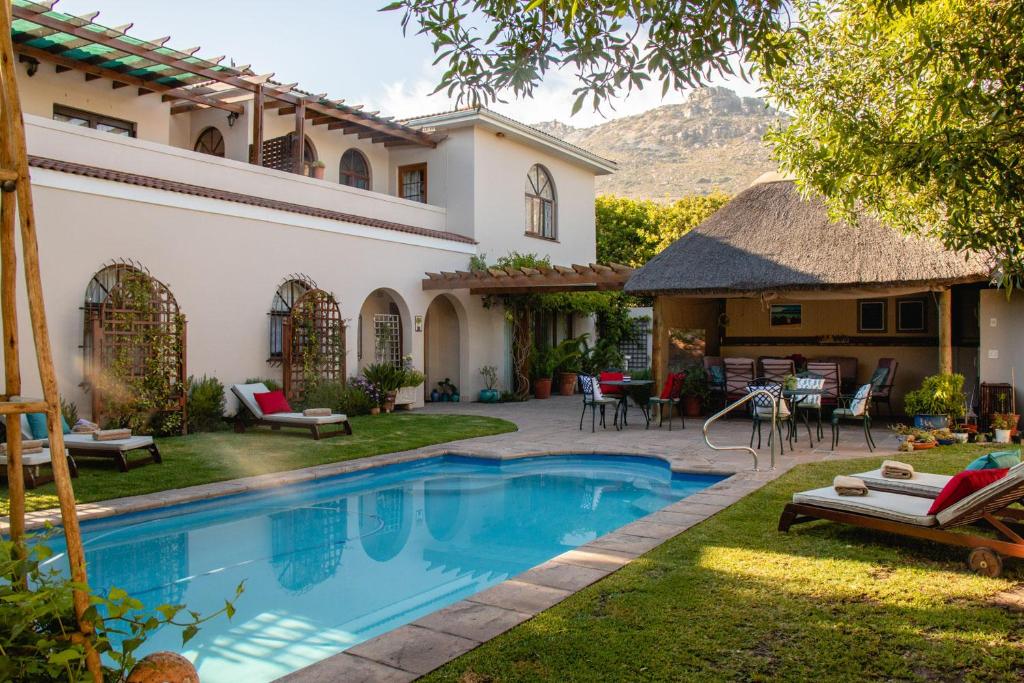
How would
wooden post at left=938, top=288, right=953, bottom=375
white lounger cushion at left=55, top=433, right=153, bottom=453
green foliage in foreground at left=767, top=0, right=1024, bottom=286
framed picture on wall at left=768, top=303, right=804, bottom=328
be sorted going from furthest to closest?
framed picture on wall at left=768, top=303, right=804, bottom=328 → wooden post at left=938, top=288, right=953, bottom=375 → white lounger cushion at left=55, top=433, right=153, bottom=453 → green foliage in foreground at left=767, top=0, right=1024, bottom=286

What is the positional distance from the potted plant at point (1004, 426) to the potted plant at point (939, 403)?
0.44m

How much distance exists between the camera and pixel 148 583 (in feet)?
19.5

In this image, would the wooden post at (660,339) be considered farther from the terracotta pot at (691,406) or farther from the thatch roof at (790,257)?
the terracotta pot at (691,406)

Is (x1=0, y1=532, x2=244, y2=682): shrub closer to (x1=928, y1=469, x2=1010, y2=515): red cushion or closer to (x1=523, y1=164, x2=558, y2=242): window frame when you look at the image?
(x1=928, y1=469, x2=1010, y2=515): red cushion

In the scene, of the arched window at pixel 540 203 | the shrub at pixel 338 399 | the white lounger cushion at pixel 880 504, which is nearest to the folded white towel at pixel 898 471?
the white lounger cushion at pixel 880 504

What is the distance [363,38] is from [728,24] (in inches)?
175

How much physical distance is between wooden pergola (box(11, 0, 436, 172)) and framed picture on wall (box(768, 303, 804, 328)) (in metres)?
8.68

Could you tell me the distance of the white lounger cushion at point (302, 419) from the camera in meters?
11.4

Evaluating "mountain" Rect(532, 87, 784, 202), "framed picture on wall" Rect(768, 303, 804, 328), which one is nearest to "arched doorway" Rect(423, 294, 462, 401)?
"framed picture on wall" Rect(768, 303, 804, 328)

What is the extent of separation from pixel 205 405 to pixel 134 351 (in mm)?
1297

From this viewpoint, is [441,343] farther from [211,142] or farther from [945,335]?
A: [945,335]

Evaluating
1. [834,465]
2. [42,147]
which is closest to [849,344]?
[834,465]

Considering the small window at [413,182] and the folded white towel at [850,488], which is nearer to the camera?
the folded white towel at [850,488]

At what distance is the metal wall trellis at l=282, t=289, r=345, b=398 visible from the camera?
13.5 metres
